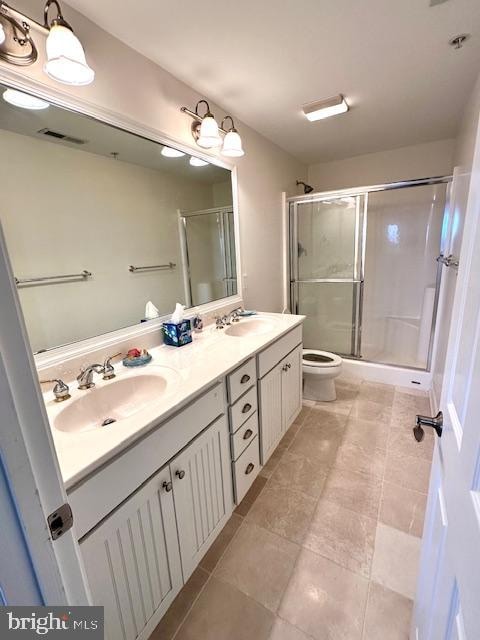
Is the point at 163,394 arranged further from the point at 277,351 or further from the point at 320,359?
the point at 320,359

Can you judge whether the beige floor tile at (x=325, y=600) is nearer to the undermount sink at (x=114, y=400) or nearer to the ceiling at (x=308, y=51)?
the undermount sink at (x=114, y=400)

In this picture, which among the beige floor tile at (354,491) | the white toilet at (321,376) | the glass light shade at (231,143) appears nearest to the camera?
the beige floor tile at (354,491)

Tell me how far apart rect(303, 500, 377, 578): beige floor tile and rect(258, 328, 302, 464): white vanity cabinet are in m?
0.42

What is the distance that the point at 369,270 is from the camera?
3270 millimetres

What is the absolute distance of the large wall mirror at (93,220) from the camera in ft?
3.61

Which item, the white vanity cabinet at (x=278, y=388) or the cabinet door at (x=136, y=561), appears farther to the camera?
the white vanity cabinet at (x=278, y=388)

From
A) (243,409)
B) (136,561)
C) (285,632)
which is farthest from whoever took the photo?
(243,409)

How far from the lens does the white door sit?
0.46 metres

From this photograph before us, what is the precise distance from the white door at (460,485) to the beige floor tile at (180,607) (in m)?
0.80

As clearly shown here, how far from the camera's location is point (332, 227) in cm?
305

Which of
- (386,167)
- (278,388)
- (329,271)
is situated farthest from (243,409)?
(386,167)

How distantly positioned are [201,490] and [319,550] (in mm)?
650

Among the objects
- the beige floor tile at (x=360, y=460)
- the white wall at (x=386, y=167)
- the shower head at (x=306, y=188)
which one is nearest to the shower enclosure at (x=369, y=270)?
the white wall at (x=386, y=167)

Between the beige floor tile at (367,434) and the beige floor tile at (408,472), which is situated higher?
the beige floor tile at (367,434)
